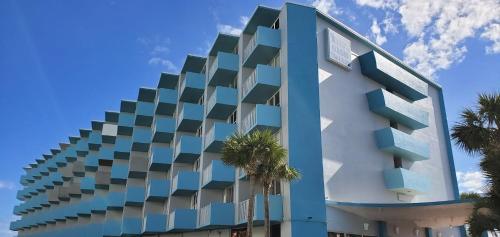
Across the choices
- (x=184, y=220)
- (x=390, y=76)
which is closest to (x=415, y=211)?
(x=390, y=76)

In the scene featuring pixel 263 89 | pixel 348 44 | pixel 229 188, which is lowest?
pixel 229 188

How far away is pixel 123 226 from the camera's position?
4856 centimetres

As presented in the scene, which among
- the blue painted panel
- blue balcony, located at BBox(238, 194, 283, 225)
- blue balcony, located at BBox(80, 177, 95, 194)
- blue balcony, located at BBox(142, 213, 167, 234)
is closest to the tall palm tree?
blue balcony, located at BBox(238, 194, 283, 225)

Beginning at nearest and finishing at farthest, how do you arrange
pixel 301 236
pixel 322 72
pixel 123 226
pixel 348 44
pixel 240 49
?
pixel 301 236, pixel 322 72, pixel 348 44, pixel 240 49, pixel 123 226

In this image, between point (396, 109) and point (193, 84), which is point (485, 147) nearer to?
point (396, 109)

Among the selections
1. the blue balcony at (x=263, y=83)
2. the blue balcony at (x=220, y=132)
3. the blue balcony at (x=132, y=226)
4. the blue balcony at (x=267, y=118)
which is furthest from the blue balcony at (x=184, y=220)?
the blue balcony at (x=132, y=226)

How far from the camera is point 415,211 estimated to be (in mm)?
27219

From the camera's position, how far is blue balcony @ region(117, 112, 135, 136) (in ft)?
200

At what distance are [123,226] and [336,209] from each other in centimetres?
2899

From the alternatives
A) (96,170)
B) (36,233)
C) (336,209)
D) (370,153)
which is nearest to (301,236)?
(336,209)

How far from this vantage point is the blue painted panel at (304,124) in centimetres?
2623

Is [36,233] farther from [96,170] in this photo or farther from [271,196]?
[271,196]

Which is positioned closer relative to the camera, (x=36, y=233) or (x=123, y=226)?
(x=123, y=226)

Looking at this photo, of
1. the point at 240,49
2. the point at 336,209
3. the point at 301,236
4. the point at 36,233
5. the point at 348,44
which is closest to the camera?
the point at 301,236
